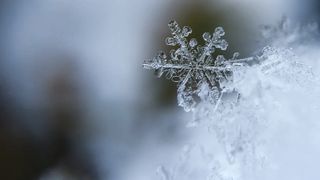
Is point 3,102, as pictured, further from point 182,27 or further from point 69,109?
point 182,27

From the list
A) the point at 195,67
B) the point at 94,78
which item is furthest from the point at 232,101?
the point at 94,78

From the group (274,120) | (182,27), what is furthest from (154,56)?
(274,120)

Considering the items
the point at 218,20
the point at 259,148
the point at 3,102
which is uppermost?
the point at 218,20

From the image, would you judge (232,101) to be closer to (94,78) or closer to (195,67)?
(195,67)
